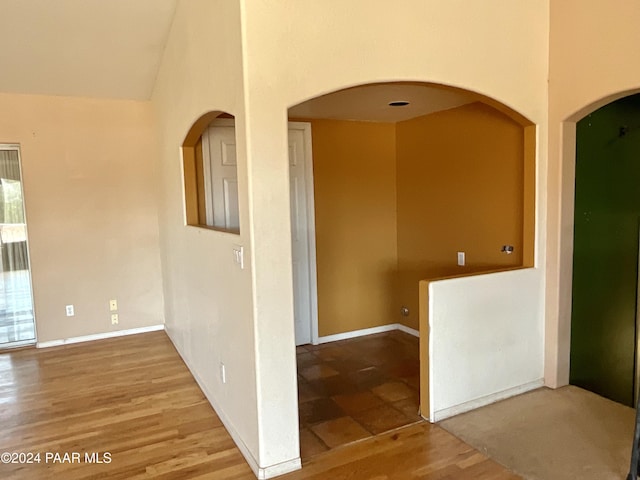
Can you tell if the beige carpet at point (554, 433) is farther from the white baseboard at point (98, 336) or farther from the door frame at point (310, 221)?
the white baseboard at point (98, 336)

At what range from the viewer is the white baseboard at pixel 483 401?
9.82ft

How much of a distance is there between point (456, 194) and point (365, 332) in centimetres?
171

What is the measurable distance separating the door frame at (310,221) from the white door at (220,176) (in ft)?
2.04

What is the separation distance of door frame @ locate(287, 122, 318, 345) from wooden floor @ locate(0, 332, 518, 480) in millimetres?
1302

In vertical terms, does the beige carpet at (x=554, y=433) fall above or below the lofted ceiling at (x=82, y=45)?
below

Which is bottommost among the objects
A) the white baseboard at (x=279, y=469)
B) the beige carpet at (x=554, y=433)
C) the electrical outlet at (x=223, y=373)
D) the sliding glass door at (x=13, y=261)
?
the beige carpet at (x=554, y=433)

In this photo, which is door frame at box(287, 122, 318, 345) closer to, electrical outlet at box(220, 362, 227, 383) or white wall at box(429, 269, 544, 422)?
electrical outlet at box(220, 362, 227, 383)

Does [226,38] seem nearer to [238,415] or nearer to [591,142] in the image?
[238,415]

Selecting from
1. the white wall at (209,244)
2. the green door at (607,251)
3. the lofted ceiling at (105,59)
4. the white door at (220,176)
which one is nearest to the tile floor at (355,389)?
the white wall at (209,244)

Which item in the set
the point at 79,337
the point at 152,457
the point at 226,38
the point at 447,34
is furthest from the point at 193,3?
the point at 79,337

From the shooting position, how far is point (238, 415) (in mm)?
2758

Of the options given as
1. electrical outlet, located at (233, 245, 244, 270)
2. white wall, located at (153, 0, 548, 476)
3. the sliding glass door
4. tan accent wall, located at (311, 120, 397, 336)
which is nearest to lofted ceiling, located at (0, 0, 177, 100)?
white wall, located at (153, 0, 548, 476)

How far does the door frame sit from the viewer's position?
4441 millimetres

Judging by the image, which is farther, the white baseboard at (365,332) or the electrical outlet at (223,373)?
the white baseboard at (365,332)
